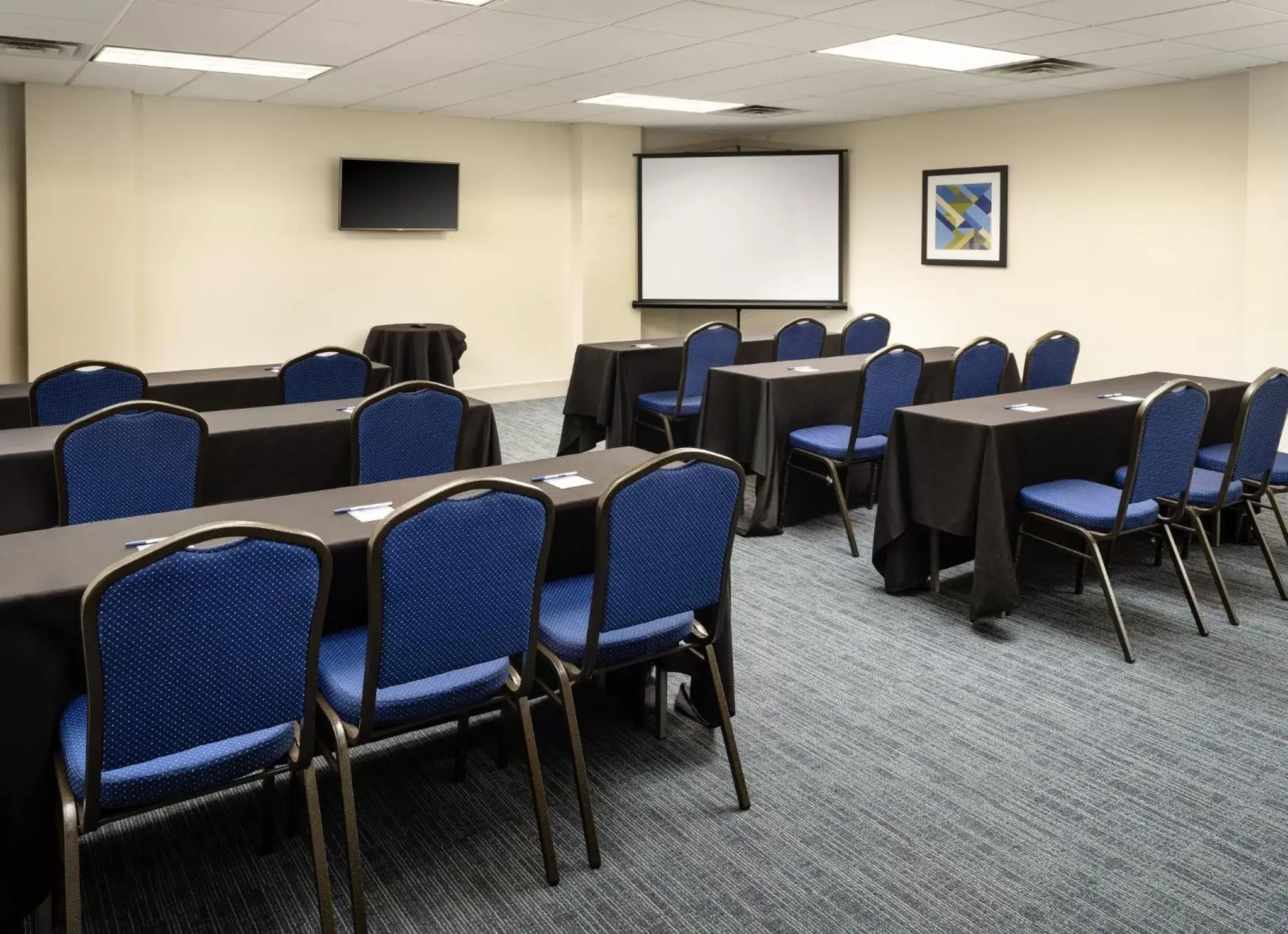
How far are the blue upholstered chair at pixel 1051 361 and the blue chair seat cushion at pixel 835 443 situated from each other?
1508mm

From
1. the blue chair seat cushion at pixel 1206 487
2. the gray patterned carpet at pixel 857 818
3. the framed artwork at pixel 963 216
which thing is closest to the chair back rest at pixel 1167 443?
the blue chair seat cushion at pixel 1206 487

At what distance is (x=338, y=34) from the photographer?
570 cm

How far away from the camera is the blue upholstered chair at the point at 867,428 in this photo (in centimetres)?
522

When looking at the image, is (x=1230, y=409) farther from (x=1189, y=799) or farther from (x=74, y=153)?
(x=74, y=153)

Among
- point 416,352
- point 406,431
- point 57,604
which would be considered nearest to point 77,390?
point 406,431

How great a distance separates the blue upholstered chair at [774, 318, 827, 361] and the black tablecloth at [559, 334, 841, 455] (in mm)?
216

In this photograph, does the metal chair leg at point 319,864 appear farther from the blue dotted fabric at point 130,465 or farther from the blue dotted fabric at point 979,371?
the blue dotted fabric at point 979,371

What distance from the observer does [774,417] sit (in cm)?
548

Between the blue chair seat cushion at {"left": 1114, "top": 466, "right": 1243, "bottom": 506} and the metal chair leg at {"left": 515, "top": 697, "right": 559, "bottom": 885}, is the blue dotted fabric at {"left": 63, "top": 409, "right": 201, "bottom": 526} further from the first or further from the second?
the blue chair seat cushion at {"left": 1114, "top": 466, "right": 1243, "bottom": 506}

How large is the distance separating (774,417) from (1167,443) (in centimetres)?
203

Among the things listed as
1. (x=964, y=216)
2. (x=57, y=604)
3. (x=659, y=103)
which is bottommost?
(x=57, y=604)

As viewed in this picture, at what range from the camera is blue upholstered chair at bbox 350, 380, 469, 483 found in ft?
13.3

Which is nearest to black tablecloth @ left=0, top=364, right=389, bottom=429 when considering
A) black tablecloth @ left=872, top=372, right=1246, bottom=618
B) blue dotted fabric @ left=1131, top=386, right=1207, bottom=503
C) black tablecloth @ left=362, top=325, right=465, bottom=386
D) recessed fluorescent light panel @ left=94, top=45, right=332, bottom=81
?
recessed fluorescent light panel @ left=94, top=45, right=332, bottom=81

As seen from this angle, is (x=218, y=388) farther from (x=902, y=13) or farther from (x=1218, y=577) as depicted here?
(x=1218, y=577)
